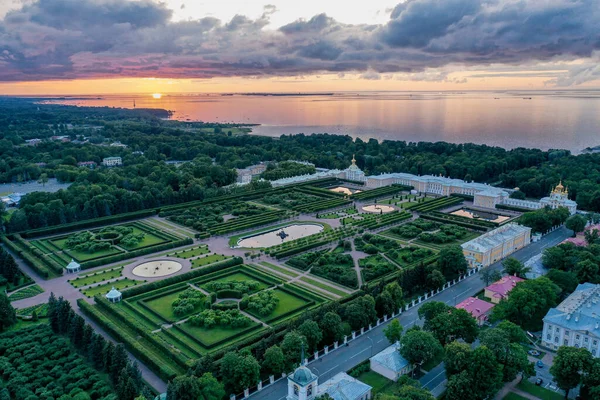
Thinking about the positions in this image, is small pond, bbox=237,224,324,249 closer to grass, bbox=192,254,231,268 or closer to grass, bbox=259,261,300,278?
grass, bbox=192,254,231,268

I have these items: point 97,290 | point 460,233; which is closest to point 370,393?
point 97,290

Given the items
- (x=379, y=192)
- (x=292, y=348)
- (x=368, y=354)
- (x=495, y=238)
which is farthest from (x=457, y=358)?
(x=379, y=192)

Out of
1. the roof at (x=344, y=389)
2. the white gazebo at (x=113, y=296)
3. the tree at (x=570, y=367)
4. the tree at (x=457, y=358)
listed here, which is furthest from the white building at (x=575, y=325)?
the white gazebo at (x=113, y=296)

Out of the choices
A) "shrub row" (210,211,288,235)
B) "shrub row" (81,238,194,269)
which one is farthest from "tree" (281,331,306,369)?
"shrub row" (210,211,288,235)

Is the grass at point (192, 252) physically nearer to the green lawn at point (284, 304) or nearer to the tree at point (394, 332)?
the green lawn at point (284, 304)

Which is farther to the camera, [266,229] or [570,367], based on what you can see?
[266,229]

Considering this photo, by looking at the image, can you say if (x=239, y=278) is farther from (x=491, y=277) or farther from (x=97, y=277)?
(x=491, y=277)

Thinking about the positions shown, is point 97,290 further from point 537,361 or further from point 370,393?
point 537,361
